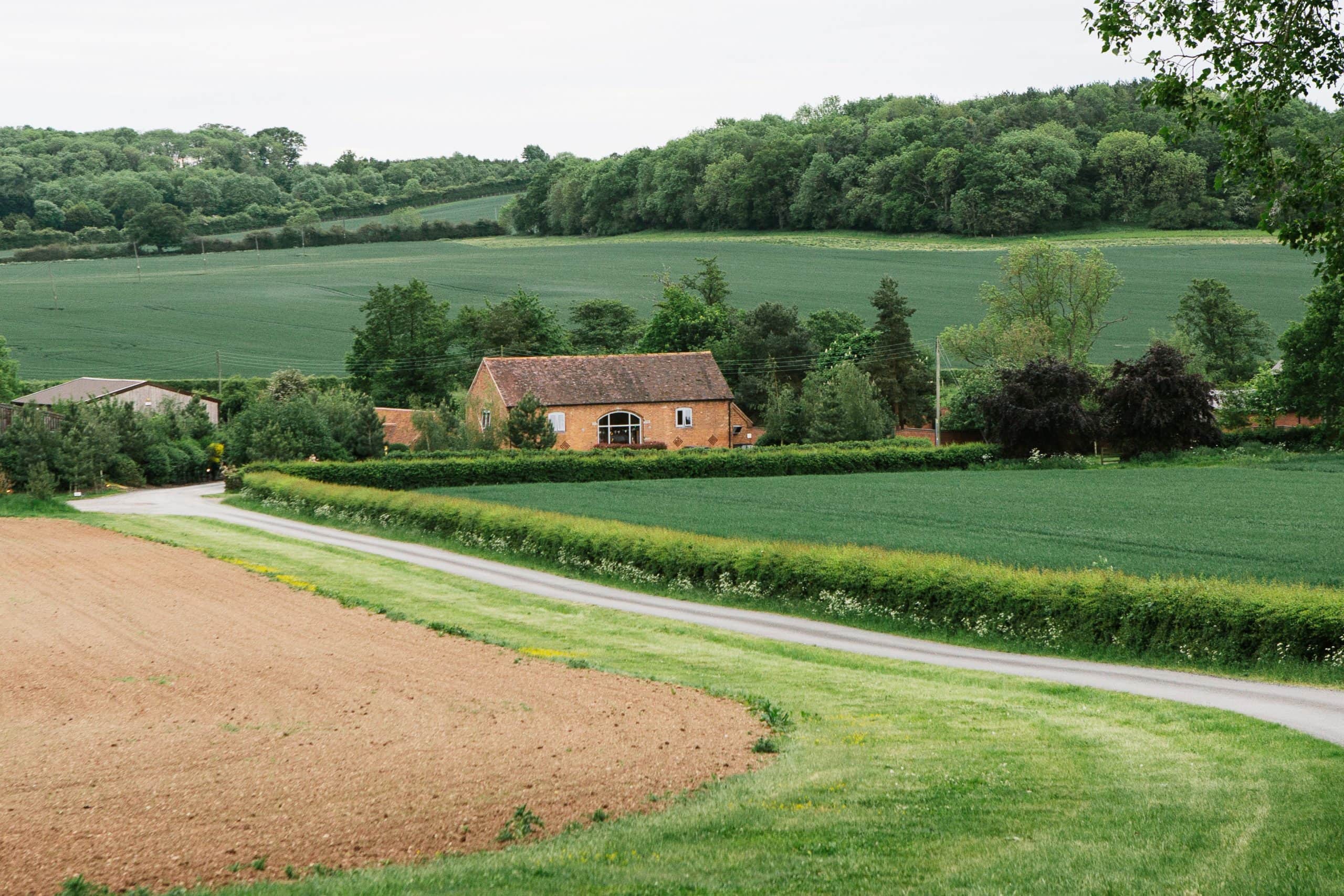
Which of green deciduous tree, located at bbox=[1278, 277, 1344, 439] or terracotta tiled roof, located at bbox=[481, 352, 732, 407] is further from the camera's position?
terracotta tiled roof, located at bbox=[481, 352, 732, 407]

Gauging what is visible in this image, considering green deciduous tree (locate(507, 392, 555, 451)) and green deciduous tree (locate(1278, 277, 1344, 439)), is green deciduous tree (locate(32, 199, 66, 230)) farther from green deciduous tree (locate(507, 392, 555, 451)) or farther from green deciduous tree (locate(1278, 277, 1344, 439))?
green deciduous tree (locate(1278, 277, 1344, 439))

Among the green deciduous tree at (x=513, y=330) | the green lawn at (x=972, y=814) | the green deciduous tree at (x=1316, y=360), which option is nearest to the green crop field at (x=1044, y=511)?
the green deciduous tree at (x=1316, y=360)

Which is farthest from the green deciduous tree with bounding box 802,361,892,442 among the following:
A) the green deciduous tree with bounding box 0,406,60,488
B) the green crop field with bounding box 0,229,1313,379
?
the green deciduous tree with bounding box 0,406,60,488

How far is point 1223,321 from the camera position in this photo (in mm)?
88188

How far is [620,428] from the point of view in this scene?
248ft

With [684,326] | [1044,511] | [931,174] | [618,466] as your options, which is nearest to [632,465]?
[618,466]

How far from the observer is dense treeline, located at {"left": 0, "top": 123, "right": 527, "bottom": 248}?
5999 inches

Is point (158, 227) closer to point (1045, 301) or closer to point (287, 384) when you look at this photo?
point (287, 384)

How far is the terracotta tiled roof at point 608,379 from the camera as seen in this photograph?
7450 centimetres

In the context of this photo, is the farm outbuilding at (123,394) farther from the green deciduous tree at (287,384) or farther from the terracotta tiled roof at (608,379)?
the terracotta tiled roof at (608,379)

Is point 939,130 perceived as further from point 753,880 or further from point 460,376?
point 753,880

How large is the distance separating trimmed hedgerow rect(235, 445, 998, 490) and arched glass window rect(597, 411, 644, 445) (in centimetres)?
1382

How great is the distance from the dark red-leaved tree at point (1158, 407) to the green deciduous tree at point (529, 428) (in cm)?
2807

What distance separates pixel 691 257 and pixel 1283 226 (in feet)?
366
